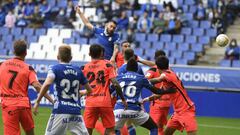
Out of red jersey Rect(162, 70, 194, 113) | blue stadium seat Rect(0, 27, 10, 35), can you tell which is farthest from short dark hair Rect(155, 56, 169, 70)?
blue stadium seat Rect(0, 27, 10, 35)

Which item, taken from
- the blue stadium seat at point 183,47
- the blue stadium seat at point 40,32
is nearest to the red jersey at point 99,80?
the blue stadium seat at point 183,47

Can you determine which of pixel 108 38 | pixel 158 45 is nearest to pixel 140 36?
pixel 158 45

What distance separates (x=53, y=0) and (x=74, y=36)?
142 inches

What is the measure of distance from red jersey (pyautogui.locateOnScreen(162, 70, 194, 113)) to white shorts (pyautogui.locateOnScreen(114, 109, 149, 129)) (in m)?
0.66

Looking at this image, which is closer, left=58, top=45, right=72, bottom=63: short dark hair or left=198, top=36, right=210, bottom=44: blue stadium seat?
left=58, top=45, right=72, bottom=63: short dark hair

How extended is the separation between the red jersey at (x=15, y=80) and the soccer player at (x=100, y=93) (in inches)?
54.0

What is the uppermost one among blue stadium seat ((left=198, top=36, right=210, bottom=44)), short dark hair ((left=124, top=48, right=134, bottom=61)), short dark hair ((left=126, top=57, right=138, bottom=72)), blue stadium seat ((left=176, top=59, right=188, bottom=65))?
short dark hair ((left=124, top=48, right=134, bottom=61))

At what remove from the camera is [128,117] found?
A: 13711 mm

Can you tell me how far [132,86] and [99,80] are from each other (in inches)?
26.2

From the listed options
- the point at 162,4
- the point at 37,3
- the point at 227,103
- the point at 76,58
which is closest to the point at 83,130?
the point at 227,103

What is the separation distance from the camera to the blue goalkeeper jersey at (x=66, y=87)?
1155 centimetres

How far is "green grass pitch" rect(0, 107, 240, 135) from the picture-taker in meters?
18.9

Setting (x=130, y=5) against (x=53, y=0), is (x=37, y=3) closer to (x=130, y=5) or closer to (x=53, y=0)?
(x=53, y=0)

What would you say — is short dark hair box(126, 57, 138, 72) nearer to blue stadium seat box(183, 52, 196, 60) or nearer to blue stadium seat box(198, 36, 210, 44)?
blue stadium seat box(183, 52, 196, 60)
